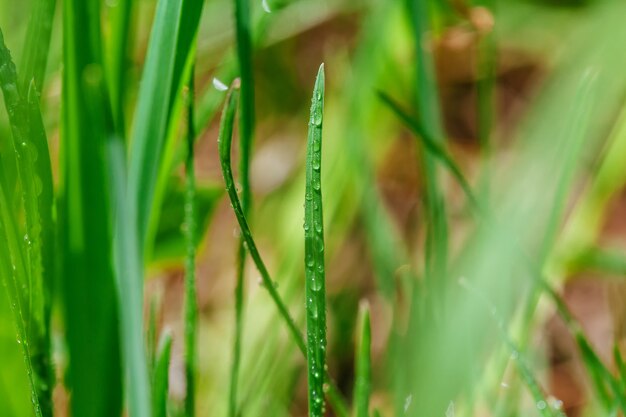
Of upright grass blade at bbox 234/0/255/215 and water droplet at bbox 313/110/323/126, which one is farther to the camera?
upright grass blade at bbox 234/0/255/215

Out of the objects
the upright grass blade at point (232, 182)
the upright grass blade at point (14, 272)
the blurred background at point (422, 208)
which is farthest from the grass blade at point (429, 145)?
the upright grass blade at point (14, 272)

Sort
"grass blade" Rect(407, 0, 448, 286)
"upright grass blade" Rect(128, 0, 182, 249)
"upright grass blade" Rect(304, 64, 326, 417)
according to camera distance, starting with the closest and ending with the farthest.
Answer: "upright grass blade" Rect(304, 64, 326, 417) → "upright grass blade" Rect(128, 0, 182, 249) → "grass blade" Rect(407, 0, 448, 286)

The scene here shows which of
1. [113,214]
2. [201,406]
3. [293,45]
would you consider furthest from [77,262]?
[293,45]

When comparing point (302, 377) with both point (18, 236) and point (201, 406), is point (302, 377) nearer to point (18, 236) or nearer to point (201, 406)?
point (201, 406)

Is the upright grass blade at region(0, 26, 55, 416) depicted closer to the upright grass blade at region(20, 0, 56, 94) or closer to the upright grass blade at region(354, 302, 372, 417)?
the upright grass blade at region(20, 0, 56, 94)

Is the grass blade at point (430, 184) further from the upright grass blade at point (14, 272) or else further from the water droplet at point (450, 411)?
the upright grass blade at point (14, 272)

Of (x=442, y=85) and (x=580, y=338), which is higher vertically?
(x=442, y=85)

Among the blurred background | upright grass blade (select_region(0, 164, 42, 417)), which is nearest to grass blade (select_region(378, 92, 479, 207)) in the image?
the blurred background
